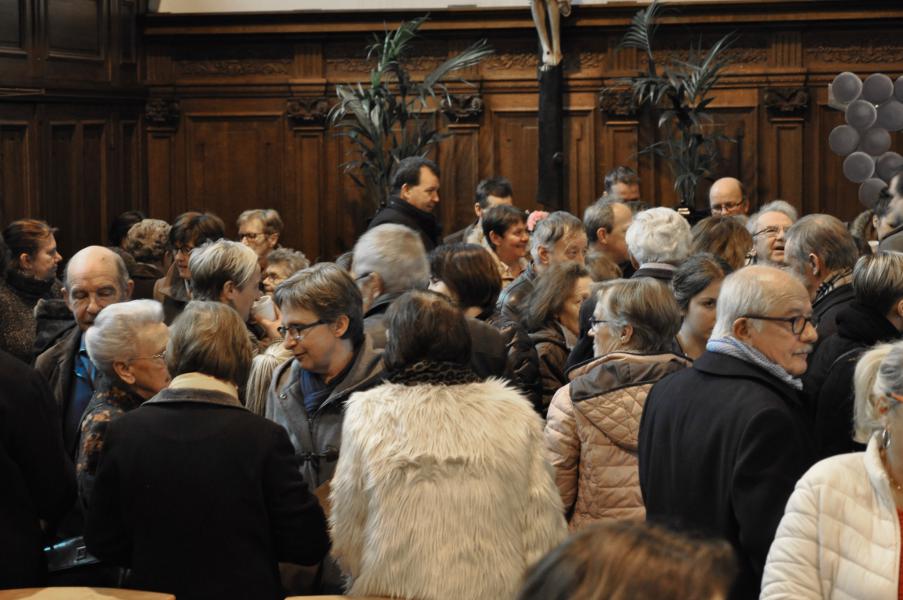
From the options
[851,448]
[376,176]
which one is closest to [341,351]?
[851,448]

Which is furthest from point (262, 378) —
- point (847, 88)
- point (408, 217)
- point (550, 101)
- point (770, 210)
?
point (550, 101)

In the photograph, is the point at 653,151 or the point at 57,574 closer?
the point at 57,574

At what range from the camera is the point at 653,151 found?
1069 centimetres

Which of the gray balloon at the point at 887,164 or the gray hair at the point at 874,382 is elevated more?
the gray balloon at the point at 887,164

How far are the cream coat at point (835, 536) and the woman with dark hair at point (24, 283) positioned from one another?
3002 mm

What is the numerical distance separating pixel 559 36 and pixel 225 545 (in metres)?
7.84

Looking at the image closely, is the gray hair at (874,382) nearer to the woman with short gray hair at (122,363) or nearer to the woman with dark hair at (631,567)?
the woman with dark hair at (631,567)

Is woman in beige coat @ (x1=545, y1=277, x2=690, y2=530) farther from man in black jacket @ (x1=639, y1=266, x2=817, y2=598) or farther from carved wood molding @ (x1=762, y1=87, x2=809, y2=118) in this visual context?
carved wood molding @ (x1=762, y1=87, x2=809, y2=118)

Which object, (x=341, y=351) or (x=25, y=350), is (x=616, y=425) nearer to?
(x=341, y=351)

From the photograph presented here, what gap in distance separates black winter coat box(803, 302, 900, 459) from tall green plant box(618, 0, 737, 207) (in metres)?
5.76

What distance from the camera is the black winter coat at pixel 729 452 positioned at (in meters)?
2.99

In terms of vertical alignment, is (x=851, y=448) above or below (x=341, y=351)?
below

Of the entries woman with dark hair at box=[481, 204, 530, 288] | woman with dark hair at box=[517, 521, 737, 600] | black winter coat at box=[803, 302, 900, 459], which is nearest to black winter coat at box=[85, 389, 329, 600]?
black winter coat at box=[803, 302, 900, 459]

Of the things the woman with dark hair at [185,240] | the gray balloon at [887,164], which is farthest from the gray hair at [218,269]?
the gray balloon at [887,164]
